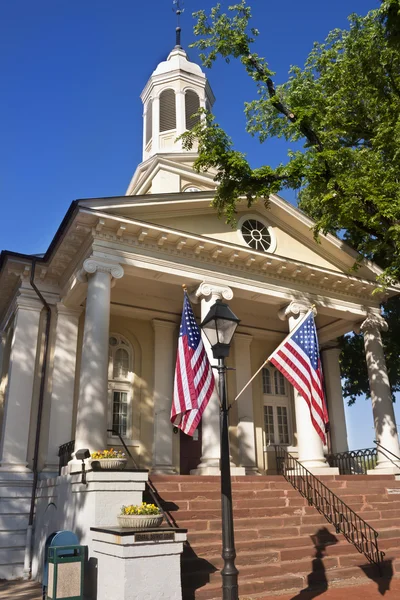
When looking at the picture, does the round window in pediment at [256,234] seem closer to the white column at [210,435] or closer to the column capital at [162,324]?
the white column at [210,435]

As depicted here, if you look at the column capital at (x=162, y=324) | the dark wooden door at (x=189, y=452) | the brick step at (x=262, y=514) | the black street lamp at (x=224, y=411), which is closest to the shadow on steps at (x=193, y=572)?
the brick step at (x=262, y=514)

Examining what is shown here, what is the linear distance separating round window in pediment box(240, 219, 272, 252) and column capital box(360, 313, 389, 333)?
4175 mm

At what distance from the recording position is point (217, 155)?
12.3 meters

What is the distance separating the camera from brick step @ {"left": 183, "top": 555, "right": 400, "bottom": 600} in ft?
25.6

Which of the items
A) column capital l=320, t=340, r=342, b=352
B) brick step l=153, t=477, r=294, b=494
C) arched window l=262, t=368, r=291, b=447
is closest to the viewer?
brick step l=153, t=477, r=294, b=494

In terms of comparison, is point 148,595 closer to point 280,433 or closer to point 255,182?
point 255,182

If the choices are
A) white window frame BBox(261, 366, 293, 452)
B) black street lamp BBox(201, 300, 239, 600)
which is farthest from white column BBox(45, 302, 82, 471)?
black street lamp BBox(201, 300, 239, 600)

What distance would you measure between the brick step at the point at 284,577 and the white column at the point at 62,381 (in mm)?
6055

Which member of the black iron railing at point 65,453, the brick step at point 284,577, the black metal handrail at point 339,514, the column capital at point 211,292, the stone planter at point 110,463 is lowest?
the brick step at point 284,577

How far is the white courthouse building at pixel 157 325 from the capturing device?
12.4m

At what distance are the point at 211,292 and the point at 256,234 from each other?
2.79m

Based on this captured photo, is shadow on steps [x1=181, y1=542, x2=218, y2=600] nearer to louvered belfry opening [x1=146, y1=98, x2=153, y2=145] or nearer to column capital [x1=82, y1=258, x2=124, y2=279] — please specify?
column capital [x1=82, y1=258, x2=124, y2=279]

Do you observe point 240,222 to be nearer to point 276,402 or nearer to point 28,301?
point 28,301

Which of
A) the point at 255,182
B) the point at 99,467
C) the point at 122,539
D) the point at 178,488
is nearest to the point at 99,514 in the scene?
the point at 99,467
